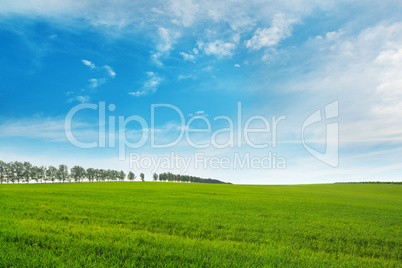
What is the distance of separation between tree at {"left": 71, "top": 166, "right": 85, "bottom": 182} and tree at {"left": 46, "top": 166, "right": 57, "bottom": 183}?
9.13 metres

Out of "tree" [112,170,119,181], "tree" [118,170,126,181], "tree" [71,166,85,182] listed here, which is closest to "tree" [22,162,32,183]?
"tree" [71,166,85,182]

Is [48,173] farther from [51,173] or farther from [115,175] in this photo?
[115,175]

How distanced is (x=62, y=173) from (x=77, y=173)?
28.0 feet

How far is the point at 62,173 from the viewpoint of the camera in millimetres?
121688

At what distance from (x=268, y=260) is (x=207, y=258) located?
177 centimetres

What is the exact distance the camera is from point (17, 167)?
111500 mm

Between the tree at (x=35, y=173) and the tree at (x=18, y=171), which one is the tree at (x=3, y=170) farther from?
the tree at (x=35, y=173)

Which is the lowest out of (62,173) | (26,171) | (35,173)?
(62,173)

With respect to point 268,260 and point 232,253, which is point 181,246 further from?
point 268,260

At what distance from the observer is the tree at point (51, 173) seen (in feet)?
387

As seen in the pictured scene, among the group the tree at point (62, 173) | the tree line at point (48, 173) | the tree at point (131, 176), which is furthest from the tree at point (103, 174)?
the tree at point (62, 173)

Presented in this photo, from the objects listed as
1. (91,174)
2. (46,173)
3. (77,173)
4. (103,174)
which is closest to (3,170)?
(46,173)

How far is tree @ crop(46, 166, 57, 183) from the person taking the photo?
118012mm

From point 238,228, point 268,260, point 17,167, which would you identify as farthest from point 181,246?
point 17,167
